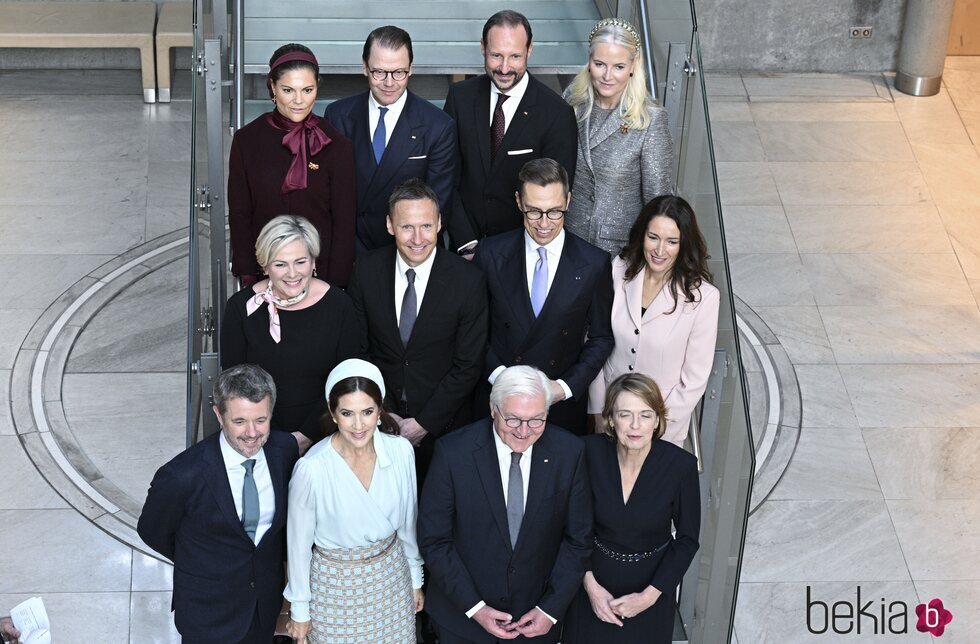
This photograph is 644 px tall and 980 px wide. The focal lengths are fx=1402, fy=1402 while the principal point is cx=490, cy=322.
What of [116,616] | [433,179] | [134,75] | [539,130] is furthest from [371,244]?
[134,75]

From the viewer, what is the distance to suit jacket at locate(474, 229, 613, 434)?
5.38 m

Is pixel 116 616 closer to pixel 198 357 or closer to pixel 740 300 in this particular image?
pixel 198 357

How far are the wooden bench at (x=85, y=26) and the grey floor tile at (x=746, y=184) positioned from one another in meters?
4.49

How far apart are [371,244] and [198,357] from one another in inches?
34.3

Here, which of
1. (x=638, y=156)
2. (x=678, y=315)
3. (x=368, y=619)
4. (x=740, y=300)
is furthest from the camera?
(x=740, y=300)

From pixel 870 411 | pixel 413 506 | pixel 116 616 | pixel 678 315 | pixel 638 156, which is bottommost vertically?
pixel 116 616

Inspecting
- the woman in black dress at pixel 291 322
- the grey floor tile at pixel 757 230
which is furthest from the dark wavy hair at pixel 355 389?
the grey floor tile at pixel 757 230

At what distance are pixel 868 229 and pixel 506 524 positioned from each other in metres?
5.58

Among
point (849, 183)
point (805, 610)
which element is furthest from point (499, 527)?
point (849, 183)

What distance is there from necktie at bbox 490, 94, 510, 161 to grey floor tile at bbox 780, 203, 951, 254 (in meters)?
4.17

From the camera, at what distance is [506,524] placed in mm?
4949

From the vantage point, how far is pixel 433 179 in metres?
5.86

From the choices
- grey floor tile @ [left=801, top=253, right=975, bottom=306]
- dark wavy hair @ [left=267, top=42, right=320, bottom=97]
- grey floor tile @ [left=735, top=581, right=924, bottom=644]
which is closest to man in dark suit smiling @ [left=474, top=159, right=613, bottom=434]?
dark wavy hair @ [left=267, top=42, right=320, bottom=97]

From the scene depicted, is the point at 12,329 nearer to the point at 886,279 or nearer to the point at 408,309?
the point at 408,309
